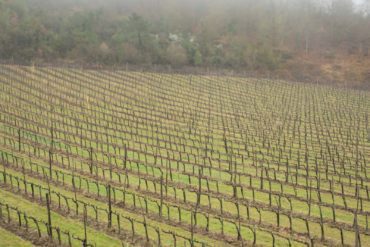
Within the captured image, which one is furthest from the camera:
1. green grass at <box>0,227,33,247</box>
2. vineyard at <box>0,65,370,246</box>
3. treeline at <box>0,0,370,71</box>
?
treeline at <box>0,0,370,71</box>

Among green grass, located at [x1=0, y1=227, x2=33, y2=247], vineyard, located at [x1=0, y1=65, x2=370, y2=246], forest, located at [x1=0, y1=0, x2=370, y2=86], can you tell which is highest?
forest, located at [x1=0, y1=0, x2=370, y2=86]

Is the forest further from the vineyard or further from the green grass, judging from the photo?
the green grass

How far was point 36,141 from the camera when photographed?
83.7ft

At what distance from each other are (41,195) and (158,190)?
4.74 meters

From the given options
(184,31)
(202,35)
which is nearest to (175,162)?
(202,35)

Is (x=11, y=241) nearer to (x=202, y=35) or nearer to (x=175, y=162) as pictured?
(x=175, y=162)

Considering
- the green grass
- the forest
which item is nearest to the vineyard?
the green grass

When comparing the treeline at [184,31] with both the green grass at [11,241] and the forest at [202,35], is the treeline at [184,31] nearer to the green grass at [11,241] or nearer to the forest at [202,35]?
the forest at [202,35]

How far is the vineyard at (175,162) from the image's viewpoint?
48.8 ft

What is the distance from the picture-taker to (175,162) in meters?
24.3

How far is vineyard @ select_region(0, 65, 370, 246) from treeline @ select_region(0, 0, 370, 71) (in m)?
14.5

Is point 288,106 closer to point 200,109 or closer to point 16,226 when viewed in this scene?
point 200,109

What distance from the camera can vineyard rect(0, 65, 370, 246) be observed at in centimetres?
1488

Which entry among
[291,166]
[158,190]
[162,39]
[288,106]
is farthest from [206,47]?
[158,190]
